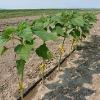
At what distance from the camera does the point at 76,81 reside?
6.16 m

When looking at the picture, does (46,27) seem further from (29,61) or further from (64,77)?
(29,61)

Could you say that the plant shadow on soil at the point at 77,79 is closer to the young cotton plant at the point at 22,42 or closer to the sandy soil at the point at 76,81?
the sandy soil at the point at 76,81

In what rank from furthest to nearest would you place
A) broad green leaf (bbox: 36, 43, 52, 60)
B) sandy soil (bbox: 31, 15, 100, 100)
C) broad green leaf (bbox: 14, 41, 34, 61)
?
1. sandy soil (bbox: 31, 15, 100, 100)
2. broad green leaf (bbox: 36, 43, 52, 60)
3. broad green leaf (bbox: 14, 41, 34, 61)

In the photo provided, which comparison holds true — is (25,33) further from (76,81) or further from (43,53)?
(76,81)

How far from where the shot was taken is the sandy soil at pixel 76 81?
5.48 metres

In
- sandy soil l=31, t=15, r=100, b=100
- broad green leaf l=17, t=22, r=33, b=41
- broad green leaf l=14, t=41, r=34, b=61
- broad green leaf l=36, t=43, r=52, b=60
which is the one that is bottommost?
sandy soil l=31, t=15, r=100, b=100

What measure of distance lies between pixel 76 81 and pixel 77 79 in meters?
0.11

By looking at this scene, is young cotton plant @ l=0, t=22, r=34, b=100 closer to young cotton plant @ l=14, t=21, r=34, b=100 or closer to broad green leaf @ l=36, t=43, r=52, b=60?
young cotton plant @ l=14, t=21, r=34, b=100

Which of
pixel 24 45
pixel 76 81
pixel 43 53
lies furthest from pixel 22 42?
pixel 76 81

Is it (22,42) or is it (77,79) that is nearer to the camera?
(22,42)

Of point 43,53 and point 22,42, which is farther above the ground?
point 22,42

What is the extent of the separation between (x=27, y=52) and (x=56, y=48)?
544cm

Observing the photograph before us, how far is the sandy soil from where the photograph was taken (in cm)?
548

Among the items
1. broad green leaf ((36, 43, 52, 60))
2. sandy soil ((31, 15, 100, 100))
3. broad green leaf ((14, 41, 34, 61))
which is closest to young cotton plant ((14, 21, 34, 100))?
broad green leaf ((14, 41, 34, 61))
